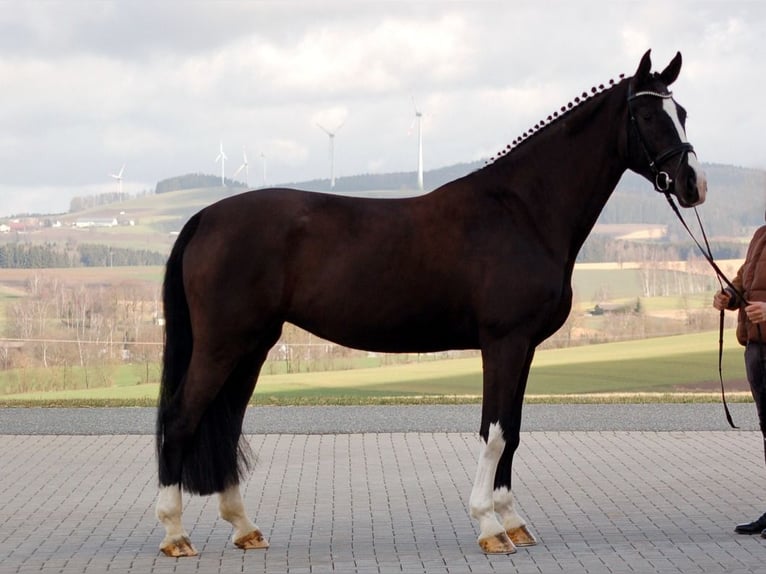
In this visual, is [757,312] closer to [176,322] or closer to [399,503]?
[399,503]

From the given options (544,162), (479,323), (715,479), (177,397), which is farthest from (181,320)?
(715,479)

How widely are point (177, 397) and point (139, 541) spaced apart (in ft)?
2.96

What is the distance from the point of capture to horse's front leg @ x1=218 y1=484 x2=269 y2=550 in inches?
258

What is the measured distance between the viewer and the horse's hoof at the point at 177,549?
634 cm

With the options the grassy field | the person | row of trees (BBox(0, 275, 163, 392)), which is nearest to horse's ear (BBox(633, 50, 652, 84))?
the person

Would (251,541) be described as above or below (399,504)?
above

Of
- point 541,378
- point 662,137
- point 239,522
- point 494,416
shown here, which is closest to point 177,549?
point 239,522

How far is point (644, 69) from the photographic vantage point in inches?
253

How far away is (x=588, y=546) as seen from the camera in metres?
6.49

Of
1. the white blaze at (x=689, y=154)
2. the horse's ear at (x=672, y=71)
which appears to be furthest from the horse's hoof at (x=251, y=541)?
the horse's ear at (x=672, y=71)

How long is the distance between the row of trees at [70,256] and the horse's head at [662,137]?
22.3 metres

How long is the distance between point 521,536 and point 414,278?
1.54m

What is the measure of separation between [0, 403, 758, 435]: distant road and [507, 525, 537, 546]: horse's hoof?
5241mm

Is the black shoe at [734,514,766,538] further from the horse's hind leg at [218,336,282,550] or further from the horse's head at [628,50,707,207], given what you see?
the horse's hind leg at [218,336,282,550]
